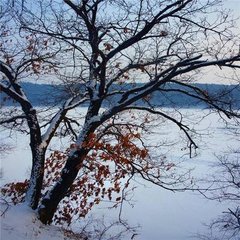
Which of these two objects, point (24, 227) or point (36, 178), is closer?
point (24, 227)

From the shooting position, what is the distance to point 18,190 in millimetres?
9516

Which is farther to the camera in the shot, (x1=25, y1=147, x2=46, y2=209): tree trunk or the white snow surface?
(x1=25, y1=147, x2=46, y2=209): tree trunk

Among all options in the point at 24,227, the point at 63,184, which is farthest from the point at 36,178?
the point at 24,227

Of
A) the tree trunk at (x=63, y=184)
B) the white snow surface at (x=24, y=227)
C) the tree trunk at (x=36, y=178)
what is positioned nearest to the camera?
the white snow surface at (x=24, y=227)

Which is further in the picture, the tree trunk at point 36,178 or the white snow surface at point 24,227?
the tree trunk at point 36,178

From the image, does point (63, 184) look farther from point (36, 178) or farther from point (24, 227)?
point (24, 227)

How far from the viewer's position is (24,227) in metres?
6.29

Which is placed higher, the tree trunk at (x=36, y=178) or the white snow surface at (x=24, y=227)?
the tree trunk at (x=36, y=178)

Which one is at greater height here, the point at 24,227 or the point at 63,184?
the point at 63,184

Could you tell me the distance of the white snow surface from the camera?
5.73 metres

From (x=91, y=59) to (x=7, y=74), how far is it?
1958mm

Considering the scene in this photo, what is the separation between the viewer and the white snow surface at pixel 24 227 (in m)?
5.73

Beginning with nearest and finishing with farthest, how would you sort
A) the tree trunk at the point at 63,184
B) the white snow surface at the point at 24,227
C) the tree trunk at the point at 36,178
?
the white snow surface at the point at 24,227 < the tree trunk at the point at 63,184 < the tree trunk at the point at 36,178

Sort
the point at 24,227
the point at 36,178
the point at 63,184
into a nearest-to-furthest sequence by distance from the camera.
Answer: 1. the point at 24,227
2. the point at 63,184
3. the point at 36,178
